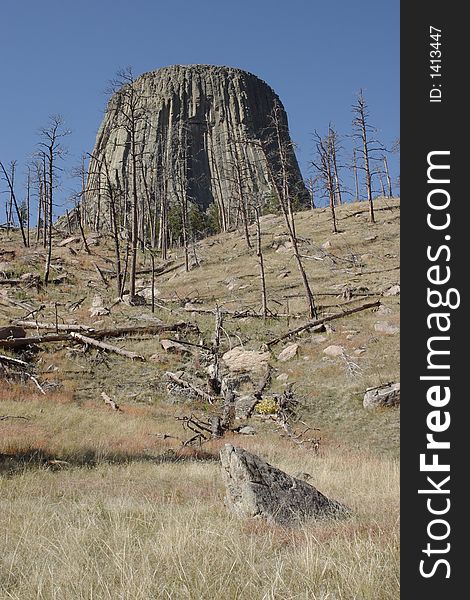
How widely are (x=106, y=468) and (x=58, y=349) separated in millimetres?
12454

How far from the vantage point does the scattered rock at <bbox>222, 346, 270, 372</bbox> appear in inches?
744

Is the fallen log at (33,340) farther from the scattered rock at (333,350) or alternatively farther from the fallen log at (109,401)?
the scattered rock at (333,350)

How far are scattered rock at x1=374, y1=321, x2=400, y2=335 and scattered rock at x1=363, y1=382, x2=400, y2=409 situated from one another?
5.38m

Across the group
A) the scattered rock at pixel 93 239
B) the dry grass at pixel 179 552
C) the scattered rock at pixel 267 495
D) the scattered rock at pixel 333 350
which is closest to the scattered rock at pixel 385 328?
the scattered rock at pixel 333 350

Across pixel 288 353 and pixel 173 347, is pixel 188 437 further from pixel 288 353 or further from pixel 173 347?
pixel 173 347

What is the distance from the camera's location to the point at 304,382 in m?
17.2

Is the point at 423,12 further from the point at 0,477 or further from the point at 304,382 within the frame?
the point at 304,382

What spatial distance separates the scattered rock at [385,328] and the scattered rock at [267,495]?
1426cm

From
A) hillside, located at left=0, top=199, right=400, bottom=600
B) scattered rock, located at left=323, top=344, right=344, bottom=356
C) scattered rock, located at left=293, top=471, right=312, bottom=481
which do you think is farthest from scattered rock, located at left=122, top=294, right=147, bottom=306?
scattered rock, located at left=293, top=471, right=312, bottom=481

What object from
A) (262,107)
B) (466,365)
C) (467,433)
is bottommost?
(467,433)

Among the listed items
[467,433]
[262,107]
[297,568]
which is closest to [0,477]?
[297,568]

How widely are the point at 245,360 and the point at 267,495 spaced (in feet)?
42.9

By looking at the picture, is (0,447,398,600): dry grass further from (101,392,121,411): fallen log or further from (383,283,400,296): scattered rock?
(383,283,400,296): scattered rock

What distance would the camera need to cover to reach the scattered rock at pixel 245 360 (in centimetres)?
1889
